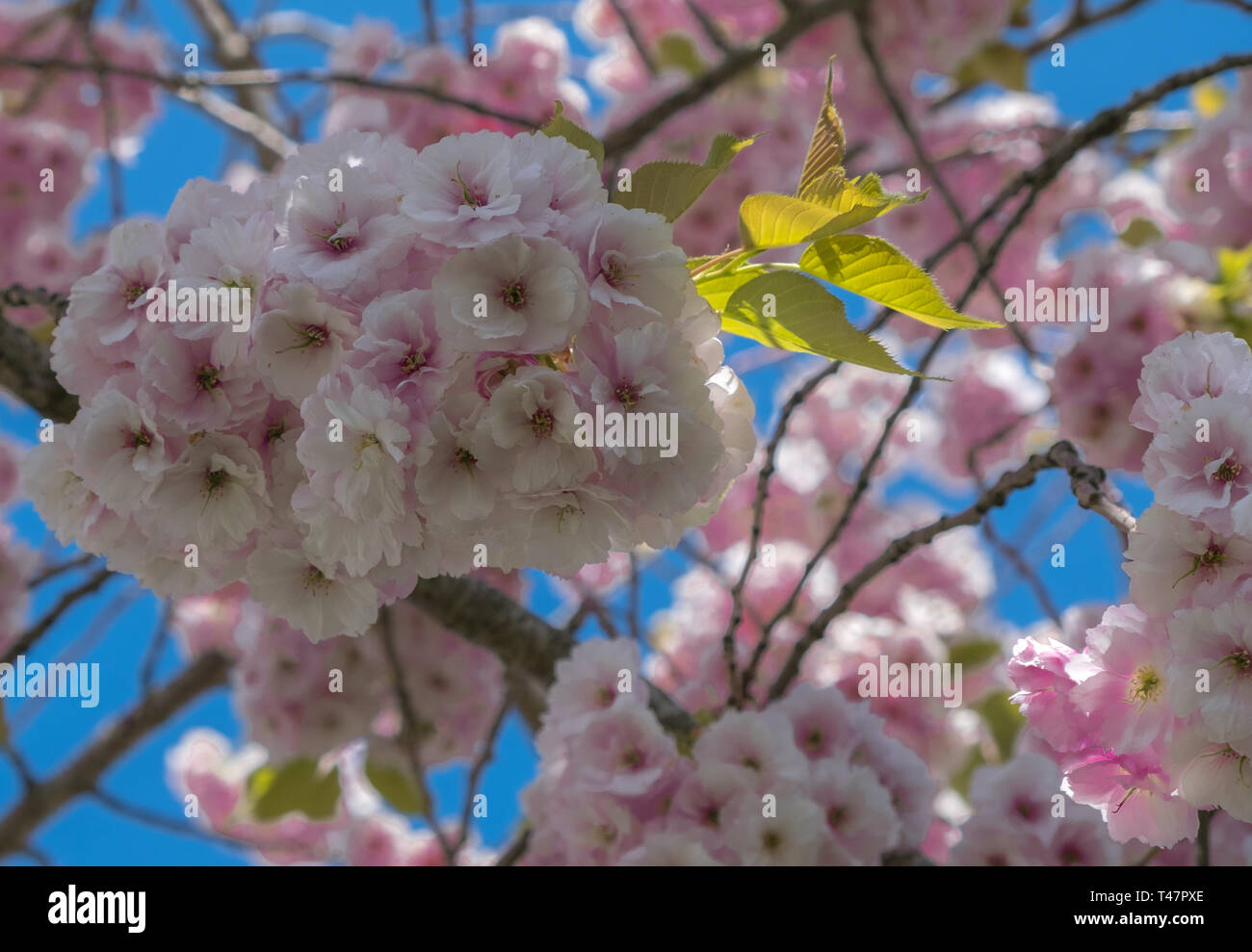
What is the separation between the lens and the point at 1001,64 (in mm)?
2641

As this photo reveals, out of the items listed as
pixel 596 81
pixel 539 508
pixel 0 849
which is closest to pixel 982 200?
pixel 596 81

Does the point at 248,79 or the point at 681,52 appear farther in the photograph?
the point at 681,52

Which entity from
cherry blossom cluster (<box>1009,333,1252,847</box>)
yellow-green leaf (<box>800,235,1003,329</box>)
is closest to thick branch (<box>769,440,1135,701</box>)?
cherry blossom cluster (<box>1009,333,1252,847</box>)

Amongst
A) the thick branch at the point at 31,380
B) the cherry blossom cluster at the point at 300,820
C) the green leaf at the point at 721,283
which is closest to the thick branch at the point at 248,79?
the thick branch at the point at 31,380

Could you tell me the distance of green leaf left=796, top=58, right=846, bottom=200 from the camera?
35.4 inches

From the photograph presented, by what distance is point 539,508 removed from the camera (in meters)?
0.86

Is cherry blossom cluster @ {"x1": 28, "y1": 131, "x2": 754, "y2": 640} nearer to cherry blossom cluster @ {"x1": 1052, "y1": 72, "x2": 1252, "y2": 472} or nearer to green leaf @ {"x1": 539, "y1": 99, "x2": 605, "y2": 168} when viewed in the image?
green leaf @ {"x1": 539, "y1": 99, "x2": 605, "y2": 168}

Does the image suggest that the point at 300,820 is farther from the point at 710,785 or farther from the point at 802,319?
the point at 802,319

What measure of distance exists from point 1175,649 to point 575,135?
63cm

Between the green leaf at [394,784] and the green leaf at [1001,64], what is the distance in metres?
2.04

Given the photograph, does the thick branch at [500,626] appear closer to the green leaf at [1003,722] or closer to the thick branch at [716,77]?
the thick branch at [716,77]

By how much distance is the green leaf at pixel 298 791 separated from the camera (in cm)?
226

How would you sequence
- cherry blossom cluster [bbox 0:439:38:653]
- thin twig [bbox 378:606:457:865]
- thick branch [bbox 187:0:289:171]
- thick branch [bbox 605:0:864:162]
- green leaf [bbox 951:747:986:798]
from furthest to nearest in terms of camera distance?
1. thick branch [bbox 187:0:289:171]
2. cherry blossom cluster [bbox 0:439:38:653]
3. green leaf [bbox 951:747:986:798]
4. thick branch [bbox 605:0:864:162]
5. thin twig [bbox 378:606:457:865]

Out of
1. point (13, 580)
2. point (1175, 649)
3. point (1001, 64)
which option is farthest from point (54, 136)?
point (1175, 649)
